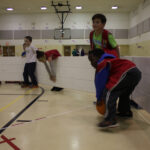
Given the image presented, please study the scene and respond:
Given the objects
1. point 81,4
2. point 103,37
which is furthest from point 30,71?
point 81,4

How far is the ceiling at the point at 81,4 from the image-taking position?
423 inches

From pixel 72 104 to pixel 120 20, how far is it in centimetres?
1118

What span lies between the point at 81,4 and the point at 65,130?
10.4 metres

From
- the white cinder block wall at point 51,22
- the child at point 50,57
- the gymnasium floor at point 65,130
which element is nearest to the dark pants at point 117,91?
the gymnasium floor at point 65,130

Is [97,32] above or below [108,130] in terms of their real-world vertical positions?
above

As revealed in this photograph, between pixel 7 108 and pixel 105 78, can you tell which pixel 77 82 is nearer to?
pixel 7 108

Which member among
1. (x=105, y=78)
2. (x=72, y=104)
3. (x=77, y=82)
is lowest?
(x=72, y=104)

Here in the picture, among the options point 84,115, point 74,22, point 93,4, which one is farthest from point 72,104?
point 74,22

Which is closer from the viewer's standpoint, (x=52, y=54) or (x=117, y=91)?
(x=117, y=91)

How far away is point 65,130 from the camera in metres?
2.10

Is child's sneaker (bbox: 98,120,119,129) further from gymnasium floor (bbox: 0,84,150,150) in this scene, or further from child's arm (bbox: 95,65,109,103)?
child's arm (bbox: 95,65,109,103)

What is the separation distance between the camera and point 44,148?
166 cm

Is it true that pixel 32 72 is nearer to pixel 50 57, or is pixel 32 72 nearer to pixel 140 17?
pixel 50 57

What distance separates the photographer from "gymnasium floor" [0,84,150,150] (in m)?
1.72
